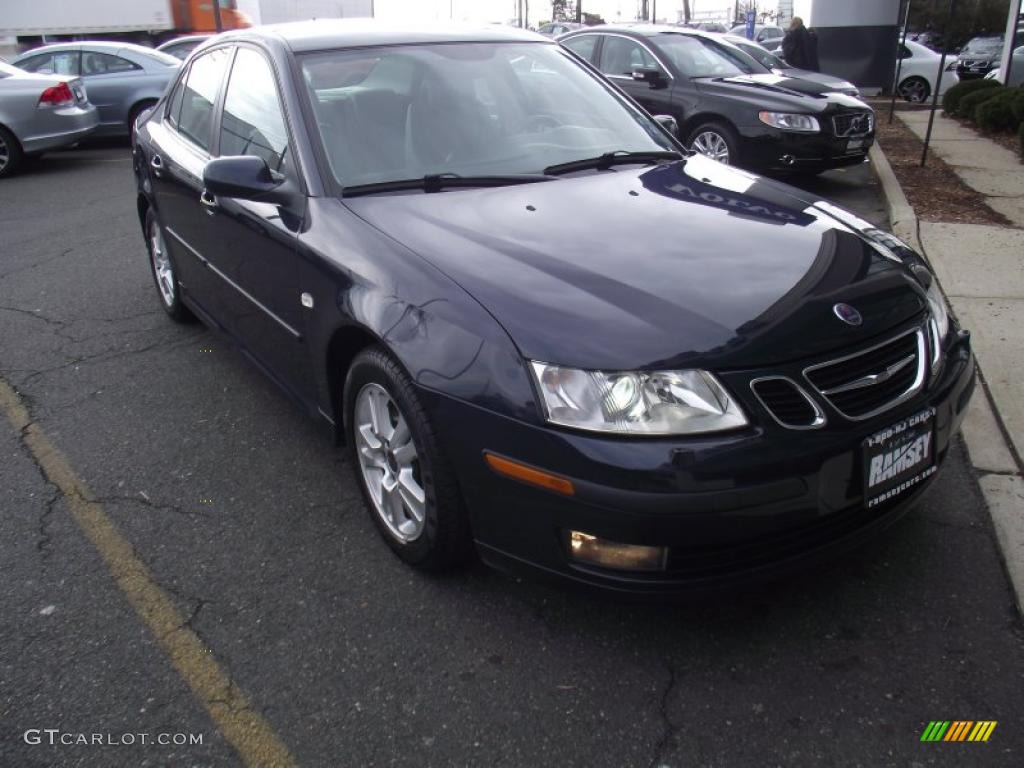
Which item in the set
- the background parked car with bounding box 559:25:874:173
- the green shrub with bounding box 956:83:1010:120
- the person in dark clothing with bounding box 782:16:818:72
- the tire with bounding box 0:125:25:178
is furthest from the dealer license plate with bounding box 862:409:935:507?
the person in dark clothing with bounding box 782:16:818:72

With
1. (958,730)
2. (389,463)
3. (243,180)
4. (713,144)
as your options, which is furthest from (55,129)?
(958,730)

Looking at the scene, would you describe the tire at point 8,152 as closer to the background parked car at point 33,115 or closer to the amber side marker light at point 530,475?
the background parked car at point 33,115

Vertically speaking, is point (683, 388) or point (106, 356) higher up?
point (683, 388)

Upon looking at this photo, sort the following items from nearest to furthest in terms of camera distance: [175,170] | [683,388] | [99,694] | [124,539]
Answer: [683,388]
[99,694]
[124,539]
[175,170]

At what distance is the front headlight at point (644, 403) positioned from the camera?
2.26m

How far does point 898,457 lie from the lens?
98.3 inches

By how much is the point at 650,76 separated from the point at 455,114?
20.1ft

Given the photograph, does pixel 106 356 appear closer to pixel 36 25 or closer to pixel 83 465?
pixel 83 465

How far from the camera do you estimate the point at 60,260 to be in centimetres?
695

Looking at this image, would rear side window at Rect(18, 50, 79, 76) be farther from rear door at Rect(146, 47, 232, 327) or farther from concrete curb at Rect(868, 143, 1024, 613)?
concrete curb at Rect(868, 143, 1024, 613)

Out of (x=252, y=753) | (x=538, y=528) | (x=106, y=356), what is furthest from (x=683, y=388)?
(x=106, y=356)

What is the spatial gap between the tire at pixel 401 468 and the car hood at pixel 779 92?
6683 millimetres

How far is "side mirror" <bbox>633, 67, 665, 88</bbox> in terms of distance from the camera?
9.04 m

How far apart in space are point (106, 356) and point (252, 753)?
129 inches
